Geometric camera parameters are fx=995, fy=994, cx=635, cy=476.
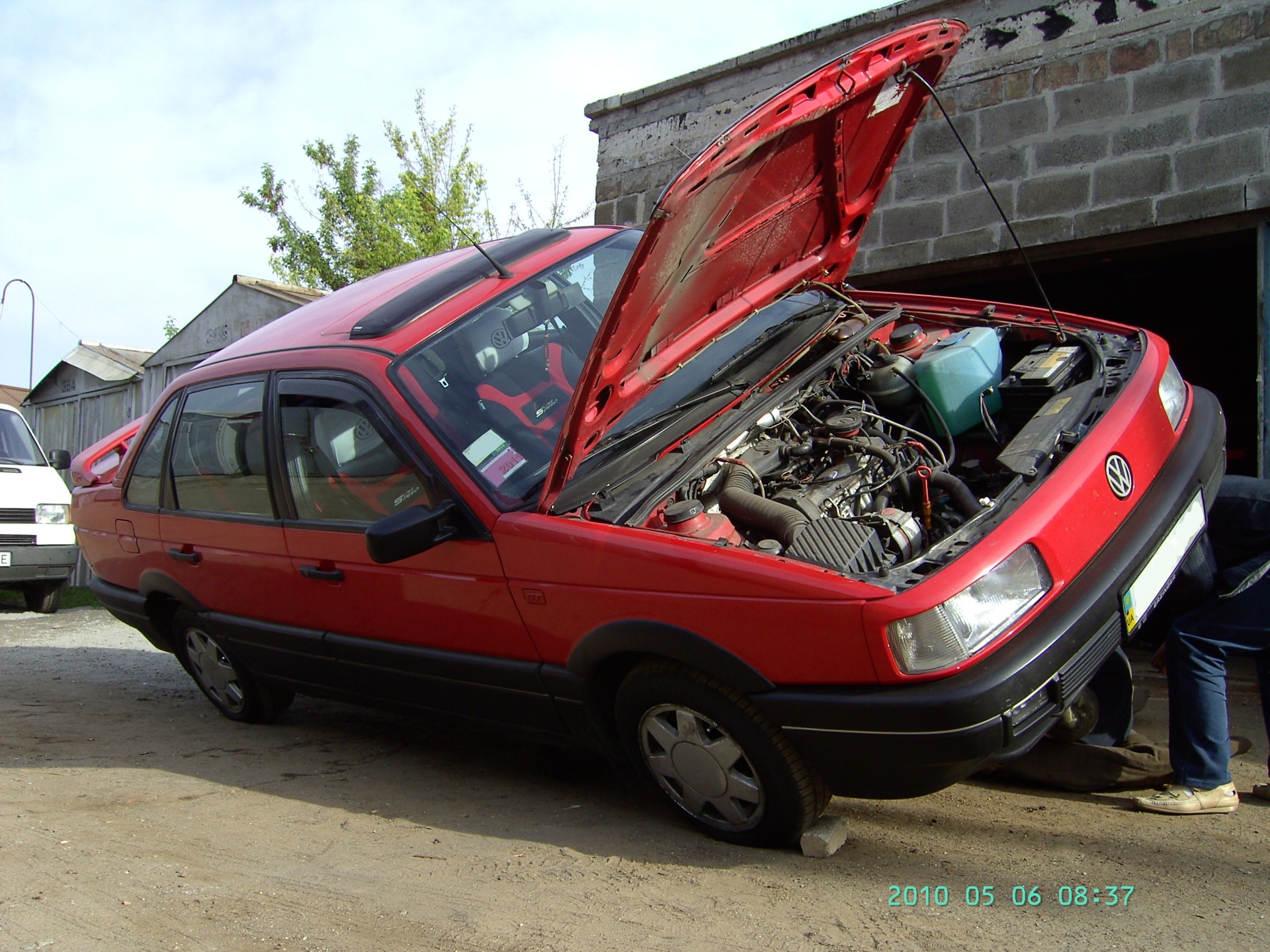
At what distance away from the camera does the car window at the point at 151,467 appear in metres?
4.63

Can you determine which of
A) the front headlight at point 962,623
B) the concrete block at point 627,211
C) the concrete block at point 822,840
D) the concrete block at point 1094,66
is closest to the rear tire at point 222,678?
the concrete block at point 822,840

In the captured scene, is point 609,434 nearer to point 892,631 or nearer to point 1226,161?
point 892,631

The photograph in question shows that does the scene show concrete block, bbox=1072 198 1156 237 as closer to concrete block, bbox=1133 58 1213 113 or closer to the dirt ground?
concrete block, bbox=1133 58 1213 113

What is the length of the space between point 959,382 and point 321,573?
244 centimetres

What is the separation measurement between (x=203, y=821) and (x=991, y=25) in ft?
19.1

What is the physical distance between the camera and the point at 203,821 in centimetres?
346

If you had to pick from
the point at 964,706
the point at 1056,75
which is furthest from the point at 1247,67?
the point at 964,706

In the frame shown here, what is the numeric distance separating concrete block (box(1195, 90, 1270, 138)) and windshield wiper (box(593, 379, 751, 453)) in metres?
3.35

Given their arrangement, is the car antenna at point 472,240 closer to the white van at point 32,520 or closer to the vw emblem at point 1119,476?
the vw emblem at point 1119,476

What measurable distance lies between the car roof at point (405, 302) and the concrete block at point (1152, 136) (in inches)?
121

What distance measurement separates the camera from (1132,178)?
5.43 m

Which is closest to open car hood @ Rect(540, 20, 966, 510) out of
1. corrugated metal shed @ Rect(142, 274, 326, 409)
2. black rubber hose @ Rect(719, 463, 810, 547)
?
black rubber hose @ Rect(719, 463, 810, 547)

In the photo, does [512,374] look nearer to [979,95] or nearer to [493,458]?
[493,458]

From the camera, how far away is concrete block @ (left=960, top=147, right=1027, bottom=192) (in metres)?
5.84
